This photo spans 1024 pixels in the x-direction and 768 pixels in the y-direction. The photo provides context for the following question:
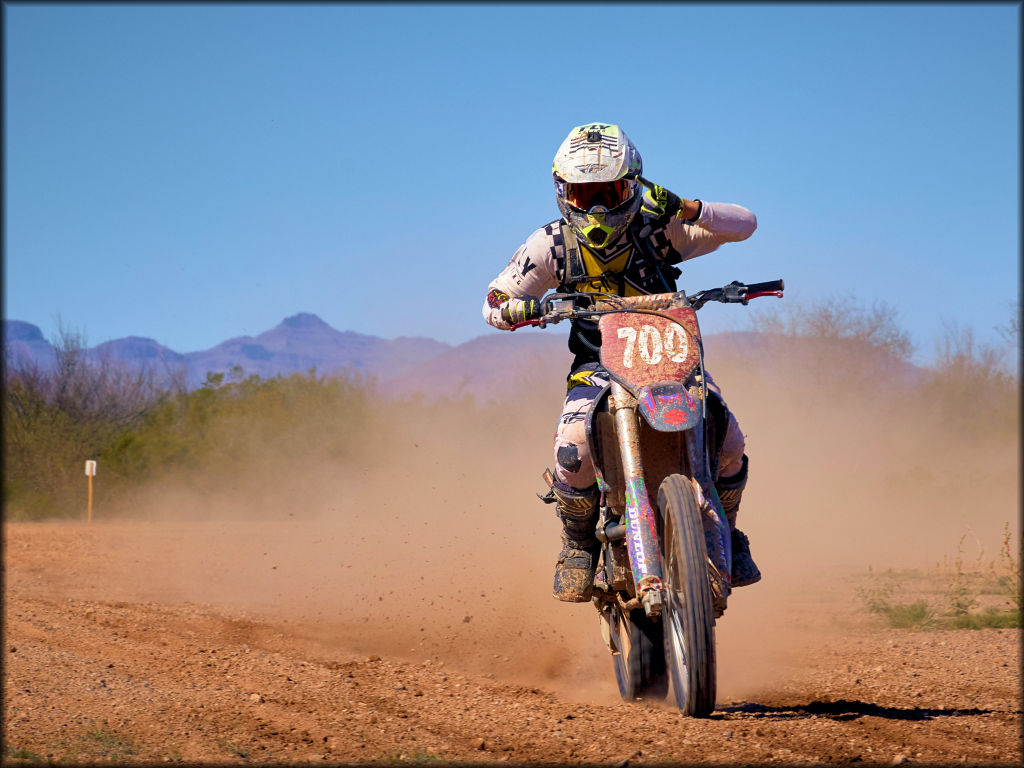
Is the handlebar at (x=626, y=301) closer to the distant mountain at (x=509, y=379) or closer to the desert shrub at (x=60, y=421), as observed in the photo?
the distant mountain at (x=509, y=379)

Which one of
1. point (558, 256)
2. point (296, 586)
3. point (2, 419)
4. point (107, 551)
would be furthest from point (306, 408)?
point (558, 256)

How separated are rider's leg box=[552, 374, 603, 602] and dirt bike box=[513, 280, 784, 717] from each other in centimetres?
12

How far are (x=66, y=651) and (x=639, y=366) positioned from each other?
4.66 meters

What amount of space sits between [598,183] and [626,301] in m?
0.69

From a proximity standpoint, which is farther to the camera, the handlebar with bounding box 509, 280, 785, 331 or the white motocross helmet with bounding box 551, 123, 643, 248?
the white motocross helmet with bounding box 551, 123, 643, 248

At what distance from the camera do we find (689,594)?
453 cm

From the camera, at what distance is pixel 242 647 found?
7477 mm

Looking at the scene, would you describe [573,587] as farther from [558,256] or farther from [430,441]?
[430,441]

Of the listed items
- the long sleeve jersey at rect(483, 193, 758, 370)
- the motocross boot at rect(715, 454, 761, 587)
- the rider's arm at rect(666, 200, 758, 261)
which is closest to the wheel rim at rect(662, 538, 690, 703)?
the motocross boot at rect(715, 454, 761, 587)

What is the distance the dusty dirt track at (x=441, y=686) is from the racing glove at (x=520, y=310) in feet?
6.83

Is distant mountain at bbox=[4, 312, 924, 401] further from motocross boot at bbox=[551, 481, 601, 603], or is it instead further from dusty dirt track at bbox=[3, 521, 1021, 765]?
motocross boot at bbox=[551, 481, 601, 603]

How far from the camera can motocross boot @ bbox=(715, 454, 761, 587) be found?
17.7 feet

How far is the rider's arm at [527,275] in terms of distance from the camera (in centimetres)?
577

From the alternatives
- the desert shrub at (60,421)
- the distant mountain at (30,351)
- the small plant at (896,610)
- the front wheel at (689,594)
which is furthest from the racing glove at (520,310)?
the distant mountain at (30,351)
